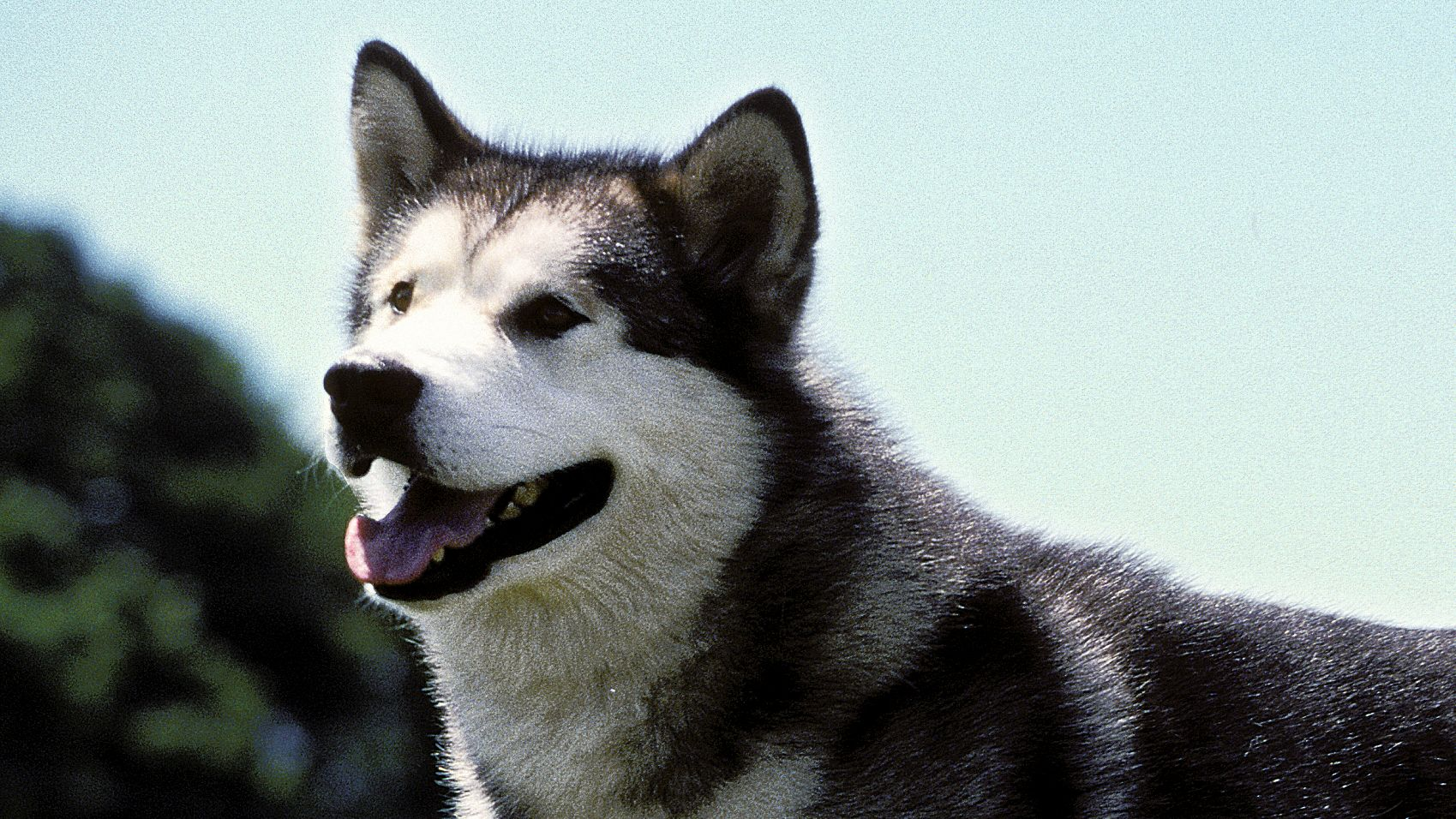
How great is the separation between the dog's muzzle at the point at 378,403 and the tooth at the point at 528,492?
1.04ft

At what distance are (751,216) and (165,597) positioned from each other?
392 inches

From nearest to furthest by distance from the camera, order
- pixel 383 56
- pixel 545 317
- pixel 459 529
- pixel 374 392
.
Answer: pixel 374 392 → pixel 459 529 → pixel 545 317 → pixel 383 56

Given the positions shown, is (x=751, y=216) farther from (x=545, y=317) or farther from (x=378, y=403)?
(x=378, y=403)

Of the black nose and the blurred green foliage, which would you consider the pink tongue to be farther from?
Result: the blurred green foliage

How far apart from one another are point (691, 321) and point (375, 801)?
36.0 feet

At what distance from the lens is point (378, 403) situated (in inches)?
148

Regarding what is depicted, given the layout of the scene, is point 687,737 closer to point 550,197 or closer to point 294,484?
point 550,197

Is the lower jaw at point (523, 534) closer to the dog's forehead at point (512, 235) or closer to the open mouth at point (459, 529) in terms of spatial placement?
the open mouth at point (459, 529)

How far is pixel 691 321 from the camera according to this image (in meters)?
4.33

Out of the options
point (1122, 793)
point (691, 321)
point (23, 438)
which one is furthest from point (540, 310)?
point (23, 438)

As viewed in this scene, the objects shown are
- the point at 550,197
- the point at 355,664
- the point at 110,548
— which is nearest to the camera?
the point at 550,197

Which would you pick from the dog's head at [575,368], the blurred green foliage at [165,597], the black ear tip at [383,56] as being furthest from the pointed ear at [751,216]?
the blurred green foliage at [165,597]

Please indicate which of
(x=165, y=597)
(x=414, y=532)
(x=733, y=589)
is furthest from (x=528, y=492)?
(x=165, y=597)

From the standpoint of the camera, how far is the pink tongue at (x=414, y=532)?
3.89m
